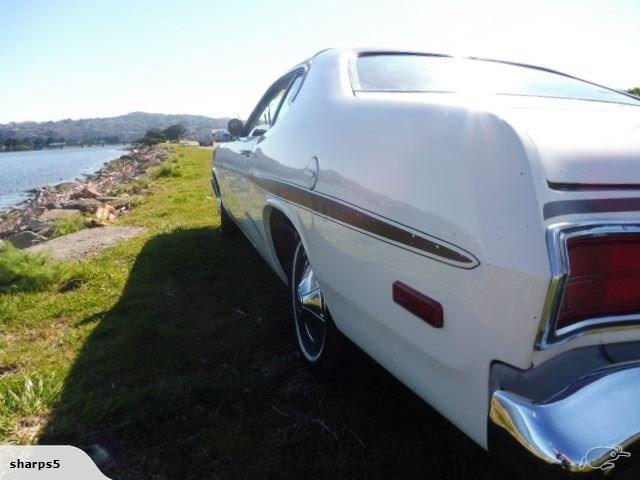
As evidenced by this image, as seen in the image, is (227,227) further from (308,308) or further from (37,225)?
(37,225)

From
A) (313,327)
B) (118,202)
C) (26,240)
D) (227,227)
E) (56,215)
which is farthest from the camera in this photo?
(118,202)

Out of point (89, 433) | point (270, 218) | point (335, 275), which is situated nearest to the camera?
point (335, 275)

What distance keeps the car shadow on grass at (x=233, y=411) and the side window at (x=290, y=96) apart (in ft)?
4.42

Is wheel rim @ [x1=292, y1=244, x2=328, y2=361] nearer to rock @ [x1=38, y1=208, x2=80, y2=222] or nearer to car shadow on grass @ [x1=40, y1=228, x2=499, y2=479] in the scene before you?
car shadow on grass @ [x1=40, y1=228, x2=499, y2=479]

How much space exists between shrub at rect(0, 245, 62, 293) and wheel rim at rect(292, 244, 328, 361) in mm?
2785

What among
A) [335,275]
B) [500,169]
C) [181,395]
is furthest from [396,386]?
[500,169]

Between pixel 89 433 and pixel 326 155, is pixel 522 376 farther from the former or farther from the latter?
pixel 89 433

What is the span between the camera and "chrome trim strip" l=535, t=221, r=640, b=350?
1.06 metres

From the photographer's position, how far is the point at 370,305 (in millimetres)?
1659

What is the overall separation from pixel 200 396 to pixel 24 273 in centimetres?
279

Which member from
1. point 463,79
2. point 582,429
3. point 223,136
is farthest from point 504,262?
point 223,136

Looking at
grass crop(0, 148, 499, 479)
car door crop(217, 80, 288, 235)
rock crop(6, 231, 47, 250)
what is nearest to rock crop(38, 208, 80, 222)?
rock crop(6, 231, 47, 250)

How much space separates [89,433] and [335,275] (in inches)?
52.2

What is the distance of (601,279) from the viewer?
1.15 metres
